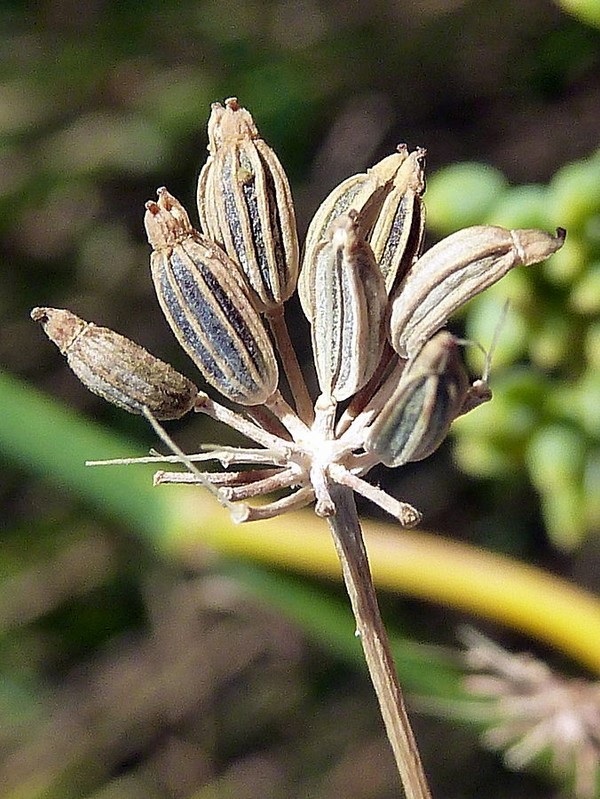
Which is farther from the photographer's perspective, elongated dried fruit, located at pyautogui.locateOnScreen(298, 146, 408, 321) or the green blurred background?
the green blurred background

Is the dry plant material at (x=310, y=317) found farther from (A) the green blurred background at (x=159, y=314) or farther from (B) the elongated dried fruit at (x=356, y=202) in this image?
(A) the green blurred background at (x=159, y=314)

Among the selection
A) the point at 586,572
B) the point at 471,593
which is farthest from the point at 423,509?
the point at 471,593

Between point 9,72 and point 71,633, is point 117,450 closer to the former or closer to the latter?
point 71,633

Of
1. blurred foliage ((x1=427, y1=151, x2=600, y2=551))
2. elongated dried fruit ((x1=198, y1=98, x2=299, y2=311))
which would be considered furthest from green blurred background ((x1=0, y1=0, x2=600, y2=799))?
elongated dried fruit ((x1=198, y1=98, x2=299, y2=311))

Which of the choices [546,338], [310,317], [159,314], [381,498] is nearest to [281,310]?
[310,317]

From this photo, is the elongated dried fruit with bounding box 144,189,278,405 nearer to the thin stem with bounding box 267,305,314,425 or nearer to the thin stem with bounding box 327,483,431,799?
the thin stem with bounding box 267,305,314,425

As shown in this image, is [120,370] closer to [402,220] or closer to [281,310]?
[281,310]
